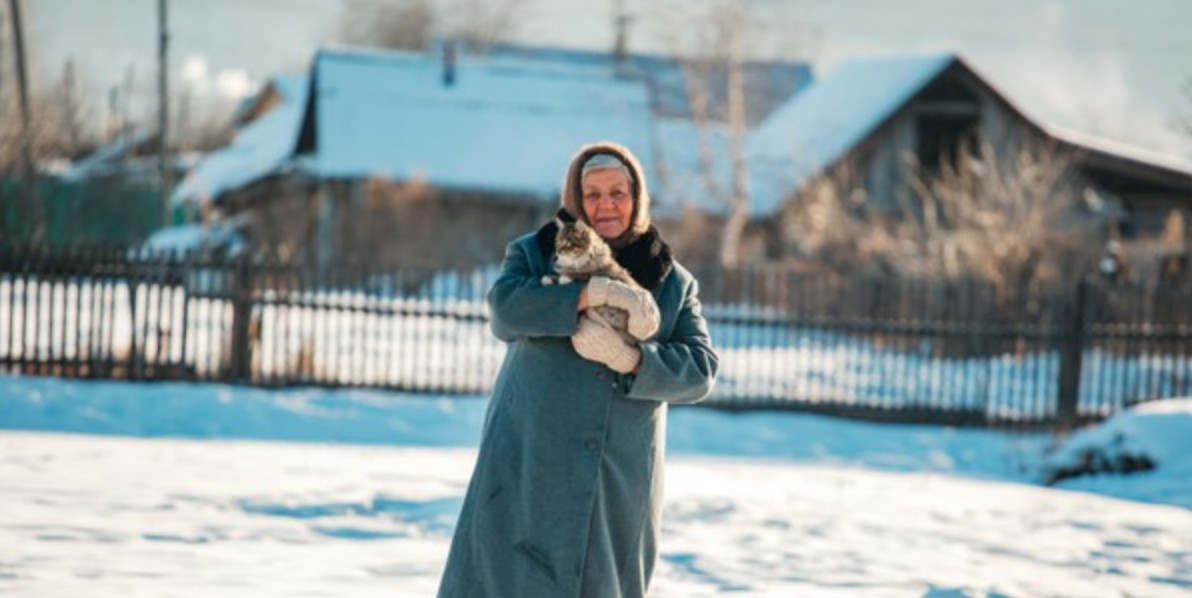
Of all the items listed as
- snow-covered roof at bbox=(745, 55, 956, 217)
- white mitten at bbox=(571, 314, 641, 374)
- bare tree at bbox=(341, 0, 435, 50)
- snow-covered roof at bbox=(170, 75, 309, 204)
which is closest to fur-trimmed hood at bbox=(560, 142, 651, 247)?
white mitten at bbox=(571, 314, 641, 374)

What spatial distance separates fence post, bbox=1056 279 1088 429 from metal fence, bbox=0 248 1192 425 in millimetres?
13

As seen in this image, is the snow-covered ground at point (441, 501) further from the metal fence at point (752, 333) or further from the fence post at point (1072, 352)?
the fence post at point (1072, 352)


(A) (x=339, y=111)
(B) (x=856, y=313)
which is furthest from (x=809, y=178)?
(B) (x=856, y=313)

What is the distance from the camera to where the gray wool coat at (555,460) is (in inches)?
174

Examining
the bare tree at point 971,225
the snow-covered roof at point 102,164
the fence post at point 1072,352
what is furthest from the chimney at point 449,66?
the fence post at point 1072,352

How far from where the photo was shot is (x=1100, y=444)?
11789 mm

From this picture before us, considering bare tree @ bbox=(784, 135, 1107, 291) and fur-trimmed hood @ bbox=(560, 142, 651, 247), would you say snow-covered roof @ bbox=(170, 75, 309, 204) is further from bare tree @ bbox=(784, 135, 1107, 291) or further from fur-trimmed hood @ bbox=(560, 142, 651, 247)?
fur-trimmed hood @ bbox=(560, 142, 651, 247)

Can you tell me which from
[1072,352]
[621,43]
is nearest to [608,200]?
[1072,352]

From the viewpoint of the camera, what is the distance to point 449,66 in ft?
115

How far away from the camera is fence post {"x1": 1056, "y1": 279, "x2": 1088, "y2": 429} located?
14.9m

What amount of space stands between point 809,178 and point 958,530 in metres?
21.5

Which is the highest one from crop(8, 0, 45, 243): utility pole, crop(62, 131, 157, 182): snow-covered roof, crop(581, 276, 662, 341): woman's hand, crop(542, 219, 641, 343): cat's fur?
crop(62, 131, 157, 182): snow-covered roof

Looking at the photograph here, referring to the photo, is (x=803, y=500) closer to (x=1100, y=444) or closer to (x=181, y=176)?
(x=1100, y=444)

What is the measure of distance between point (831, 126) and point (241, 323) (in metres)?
21.0
